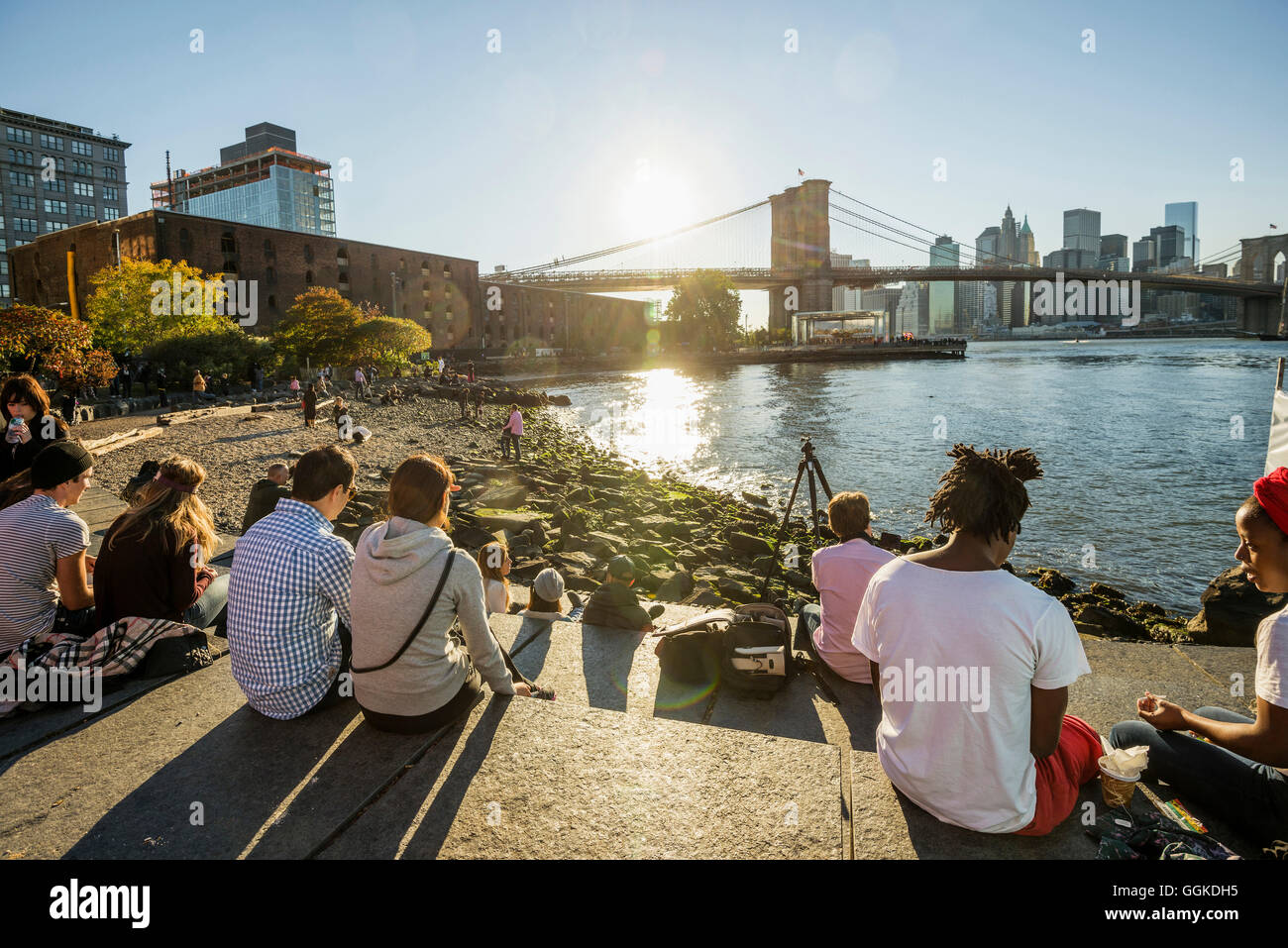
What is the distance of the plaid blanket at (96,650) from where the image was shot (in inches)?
141

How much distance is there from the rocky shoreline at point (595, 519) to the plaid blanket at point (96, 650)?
152 cm

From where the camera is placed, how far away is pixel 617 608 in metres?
5.15

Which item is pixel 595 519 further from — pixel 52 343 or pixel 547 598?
pixel 52 343

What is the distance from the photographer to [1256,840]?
2594mm

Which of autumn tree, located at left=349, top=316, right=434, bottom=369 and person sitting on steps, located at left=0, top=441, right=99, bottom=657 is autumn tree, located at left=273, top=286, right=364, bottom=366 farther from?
person sitting on steps, located at left=0, top=441, right=99, bottom=657

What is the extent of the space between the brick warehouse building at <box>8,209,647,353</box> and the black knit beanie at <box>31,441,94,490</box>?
53.9 metres

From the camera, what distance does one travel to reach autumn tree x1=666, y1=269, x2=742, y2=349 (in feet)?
305

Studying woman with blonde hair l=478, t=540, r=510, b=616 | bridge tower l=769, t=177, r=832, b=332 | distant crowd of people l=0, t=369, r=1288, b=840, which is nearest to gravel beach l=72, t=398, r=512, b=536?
woman with blonde hair l=478, t=540, r=510, b=616

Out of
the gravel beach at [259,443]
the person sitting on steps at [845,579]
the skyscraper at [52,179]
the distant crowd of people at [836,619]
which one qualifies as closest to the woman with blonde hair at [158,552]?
the distant crowd of people at [836,619]

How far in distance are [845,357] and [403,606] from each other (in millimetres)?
102959

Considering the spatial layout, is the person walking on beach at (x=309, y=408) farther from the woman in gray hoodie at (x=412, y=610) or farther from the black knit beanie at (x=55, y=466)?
the woman in gray hoodie at (x=412, y=610)

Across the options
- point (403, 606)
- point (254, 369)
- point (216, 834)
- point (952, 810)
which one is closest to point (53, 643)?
point (216, 834)

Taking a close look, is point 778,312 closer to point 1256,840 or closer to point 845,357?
point 845,357

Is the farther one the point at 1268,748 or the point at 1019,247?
Result: the point at 1019,247
